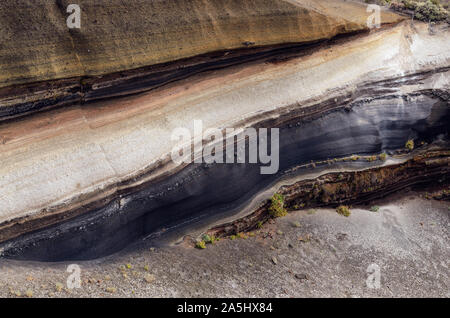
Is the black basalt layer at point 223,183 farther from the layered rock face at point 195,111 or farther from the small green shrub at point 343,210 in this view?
the small green shrub at point 343,210

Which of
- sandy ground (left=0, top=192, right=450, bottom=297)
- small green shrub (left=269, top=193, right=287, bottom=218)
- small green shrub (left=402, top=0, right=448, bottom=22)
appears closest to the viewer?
sandy ground (left=0, top=192, right=450, bottom=297)

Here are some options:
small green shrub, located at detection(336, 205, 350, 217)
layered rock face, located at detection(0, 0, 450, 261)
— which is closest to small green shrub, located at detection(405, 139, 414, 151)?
layered rock face, located at detection(0, 0, 450, 261)

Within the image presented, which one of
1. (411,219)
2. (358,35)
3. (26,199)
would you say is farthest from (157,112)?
(411,219)

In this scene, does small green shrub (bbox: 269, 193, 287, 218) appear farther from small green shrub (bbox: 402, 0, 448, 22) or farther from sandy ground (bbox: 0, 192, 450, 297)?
small green shrub (bbox: 402, 0, 448, 22)

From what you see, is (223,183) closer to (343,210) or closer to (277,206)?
(277,206)

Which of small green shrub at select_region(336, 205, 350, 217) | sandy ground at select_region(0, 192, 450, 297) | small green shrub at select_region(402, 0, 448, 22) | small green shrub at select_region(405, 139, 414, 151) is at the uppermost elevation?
small green shrub at select_region(402, 0, 448, 22)

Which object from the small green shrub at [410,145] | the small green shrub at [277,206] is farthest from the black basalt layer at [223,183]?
the small green shrub at [277,206]
